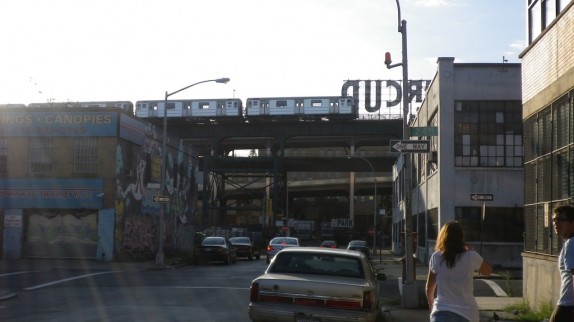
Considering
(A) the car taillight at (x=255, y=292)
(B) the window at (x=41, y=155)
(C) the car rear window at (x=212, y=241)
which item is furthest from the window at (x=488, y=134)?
(A) the car taillight at (x=255, y=292)

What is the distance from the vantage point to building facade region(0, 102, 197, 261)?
35.8 metres

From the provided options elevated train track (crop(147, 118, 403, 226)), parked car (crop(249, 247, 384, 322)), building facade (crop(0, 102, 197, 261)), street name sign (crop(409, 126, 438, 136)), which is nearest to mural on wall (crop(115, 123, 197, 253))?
building facade (crop(0, 102, 197, 261))

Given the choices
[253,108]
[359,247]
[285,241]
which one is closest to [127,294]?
[285,241]

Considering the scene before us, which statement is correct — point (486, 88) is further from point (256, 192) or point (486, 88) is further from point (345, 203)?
point (345, 203)

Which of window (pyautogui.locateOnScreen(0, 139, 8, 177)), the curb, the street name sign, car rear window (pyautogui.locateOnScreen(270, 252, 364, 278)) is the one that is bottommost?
the curb

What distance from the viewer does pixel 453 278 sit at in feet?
21.5

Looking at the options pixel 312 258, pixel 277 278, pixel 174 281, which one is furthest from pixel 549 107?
pixel 174 281

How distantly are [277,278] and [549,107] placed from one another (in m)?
6.59

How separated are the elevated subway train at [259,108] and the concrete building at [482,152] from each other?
1508 inches

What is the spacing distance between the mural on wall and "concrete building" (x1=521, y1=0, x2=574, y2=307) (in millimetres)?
20341

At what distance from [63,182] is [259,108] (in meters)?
38.3

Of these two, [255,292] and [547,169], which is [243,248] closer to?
[547,169]

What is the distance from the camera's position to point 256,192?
9844cm

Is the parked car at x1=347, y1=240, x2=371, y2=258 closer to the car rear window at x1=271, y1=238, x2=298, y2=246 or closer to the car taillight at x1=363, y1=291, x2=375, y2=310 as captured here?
the car rear window at x1=271, y1=238, x2=298, y2=246
